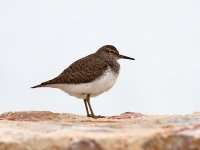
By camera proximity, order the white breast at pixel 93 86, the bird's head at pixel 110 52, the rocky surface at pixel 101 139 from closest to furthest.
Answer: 1. the rocky surface at pixel 101 139
2. the white breast at pixel 93 86
3. the bird's head at pixel 110 52

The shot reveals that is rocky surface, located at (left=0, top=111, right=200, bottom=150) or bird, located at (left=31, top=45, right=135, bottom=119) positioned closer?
rocky surface, located at (left=0, top=111, right=200, bottom=150)

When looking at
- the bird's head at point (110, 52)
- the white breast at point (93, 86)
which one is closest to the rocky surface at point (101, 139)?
the white breast at point (93, 86)

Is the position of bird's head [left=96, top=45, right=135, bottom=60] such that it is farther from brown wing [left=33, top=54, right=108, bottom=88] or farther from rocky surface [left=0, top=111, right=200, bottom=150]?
rocky surface [left=0, top=111, right=200, bottom=150]

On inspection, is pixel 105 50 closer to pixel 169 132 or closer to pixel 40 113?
pixel 40 113

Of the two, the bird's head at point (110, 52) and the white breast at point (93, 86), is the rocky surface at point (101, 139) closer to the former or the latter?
the white breast at point (93, 86)

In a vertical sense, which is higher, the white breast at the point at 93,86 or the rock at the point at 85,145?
the white breast at the point at 93,86

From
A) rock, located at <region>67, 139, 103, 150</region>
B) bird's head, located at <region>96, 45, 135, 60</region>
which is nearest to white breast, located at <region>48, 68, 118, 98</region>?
bird's head, located at <region>96, 45, 135, 60</region>
